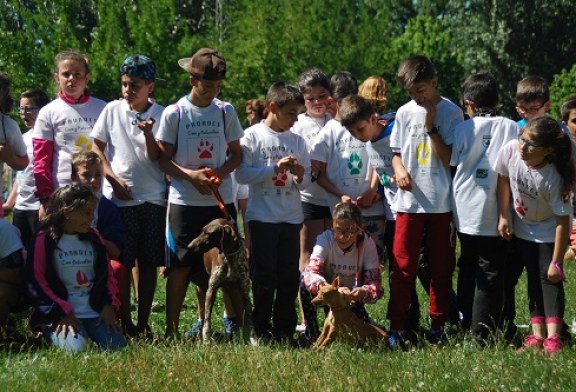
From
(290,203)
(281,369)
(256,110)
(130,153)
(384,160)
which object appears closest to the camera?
(281,369)

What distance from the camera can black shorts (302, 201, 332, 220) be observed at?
29.1 feet

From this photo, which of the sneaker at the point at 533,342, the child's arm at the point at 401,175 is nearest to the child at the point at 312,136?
the child's arm at the point at 401,175

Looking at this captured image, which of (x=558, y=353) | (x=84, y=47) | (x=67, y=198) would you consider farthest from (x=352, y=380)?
(x=84, y=47)

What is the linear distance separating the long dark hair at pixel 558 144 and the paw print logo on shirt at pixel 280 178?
6.31 ft

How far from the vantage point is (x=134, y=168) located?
7969 millimetres

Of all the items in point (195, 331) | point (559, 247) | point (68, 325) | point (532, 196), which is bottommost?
point (195, 331)

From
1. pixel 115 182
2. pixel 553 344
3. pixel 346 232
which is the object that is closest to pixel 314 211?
pixel 346 232

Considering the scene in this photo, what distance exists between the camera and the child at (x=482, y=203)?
7.52 metres

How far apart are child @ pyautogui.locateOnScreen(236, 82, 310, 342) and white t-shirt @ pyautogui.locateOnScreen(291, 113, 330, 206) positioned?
1.64 ft

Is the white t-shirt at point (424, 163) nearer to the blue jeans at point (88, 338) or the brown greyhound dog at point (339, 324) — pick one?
the brown greyhound dog at point (339, 324)

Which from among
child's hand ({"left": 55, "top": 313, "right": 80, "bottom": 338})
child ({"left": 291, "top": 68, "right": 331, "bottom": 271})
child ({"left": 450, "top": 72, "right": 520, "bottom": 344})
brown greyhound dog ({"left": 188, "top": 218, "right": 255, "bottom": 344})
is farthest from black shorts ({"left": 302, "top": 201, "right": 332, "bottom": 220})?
child's hand ({"left": 55, "top": 313, "right": 80, "bottom": 338})

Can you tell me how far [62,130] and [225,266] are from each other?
1.77 m

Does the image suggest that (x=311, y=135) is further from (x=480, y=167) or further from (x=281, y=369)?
(x=281, y=369)

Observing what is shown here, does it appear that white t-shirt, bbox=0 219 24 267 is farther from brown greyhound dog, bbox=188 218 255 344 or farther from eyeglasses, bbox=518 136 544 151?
eyeglasses, bbox=518 136 544 151
